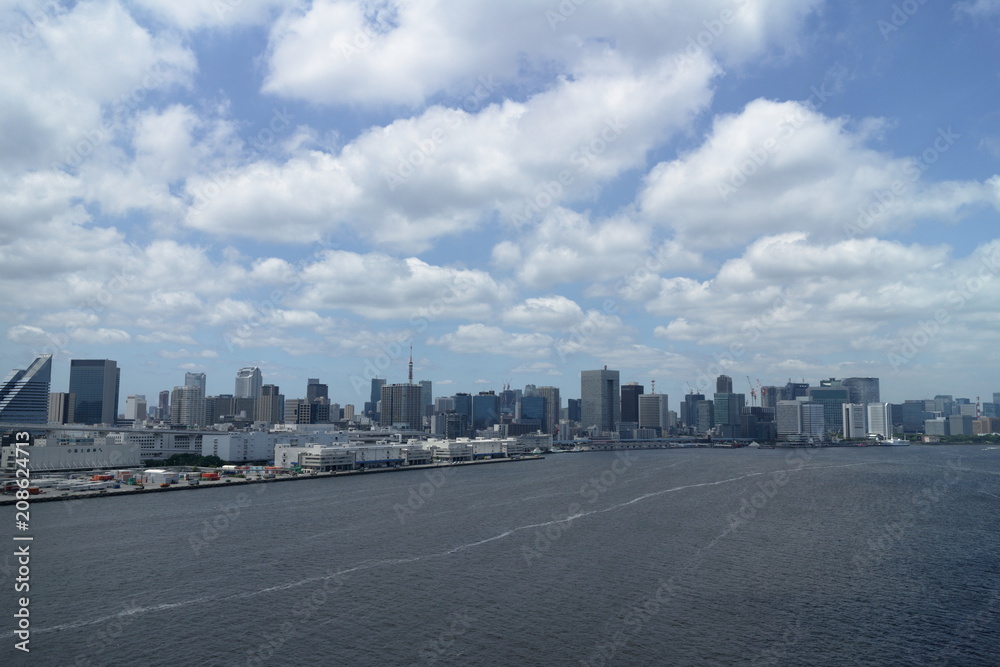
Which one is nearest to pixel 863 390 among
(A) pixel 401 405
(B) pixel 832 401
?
(B) pixel 832 401

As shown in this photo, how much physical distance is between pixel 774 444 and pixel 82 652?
507 feet

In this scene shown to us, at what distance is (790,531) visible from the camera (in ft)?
91.5

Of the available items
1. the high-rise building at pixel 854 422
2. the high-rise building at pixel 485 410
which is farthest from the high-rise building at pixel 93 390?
the high-rise building at pixel 854 422

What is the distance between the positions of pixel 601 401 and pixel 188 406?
105m

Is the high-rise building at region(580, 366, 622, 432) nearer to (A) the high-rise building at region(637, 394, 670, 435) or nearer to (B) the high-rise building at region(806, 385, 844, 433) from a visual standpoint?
(A) the high-rise building at region(637, 394, 670, 435)

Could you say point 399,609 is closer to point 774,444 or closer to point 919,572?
point 919,572

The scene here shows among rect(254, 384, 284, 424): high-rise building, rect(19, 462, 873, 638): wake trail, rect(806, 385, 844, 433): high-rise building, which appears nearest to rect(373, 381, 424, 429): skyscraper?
rect(254, 384, 284, 424): high-rise building

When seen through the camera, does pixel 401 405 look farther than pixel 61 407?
Yes

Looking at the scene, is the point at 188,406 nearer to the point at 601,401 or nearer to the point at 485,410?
the point at 485,410

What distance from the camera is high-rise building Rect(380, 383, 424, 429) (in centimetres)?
15100

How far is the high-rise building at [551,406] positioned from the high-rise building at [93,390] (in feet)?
335

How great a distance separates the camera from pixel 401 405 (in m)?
152

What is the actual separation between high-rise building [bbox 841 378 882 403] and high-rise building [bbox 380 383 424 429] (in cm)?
12947

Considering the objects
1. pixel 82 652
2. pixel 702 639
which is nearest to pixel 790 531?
pixel 702 639
